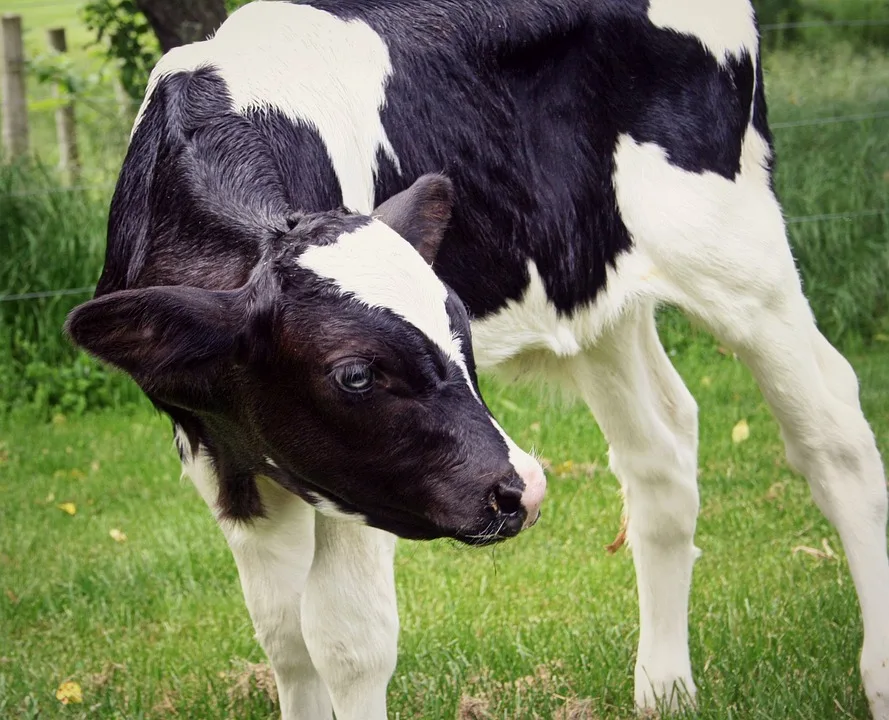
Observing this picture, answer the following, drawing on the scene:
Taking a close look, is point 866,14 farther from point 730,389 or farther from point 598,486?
point 598,486

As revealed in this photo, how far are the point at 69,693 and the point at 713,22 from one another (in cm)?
274

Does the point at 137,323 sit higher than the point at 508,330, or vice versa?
the point at 137,323

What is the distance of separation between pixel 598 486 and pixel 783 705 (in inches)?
100

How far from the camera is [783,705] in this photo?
3.52 m

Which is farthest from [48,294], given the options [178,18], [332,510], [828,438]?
[332,510]

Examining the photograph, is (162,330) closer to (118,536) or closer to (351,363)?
(351,363)

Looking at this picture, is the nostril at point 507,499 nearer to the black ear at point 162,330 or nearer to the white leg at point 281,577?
the black ear at point 162,330

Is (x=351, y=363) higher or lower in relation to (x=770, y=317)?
higher

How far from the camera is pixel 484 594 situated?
194 inches

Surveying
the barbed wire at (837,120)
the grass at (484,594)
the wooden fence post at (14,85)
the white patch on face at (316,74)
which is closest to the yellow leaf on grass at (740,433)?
the grass at (484,594)

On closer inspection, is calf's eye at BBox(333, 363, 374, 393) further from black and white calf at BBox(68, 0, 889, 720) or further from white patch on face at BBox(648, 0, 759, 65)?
white patch on face at BBox(648, 0, 759, 65)

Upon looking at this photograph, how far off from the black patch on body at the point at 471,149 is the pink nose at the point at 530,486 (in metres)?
0.41

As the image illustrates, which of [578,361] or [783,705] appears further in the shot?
[578,361]

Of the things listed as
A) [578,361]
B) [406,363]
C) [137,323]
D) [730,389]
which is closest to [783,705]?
[578,361]
